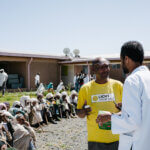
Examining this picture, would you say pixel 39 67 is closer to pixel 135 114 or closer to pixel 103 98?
pixel 103 98

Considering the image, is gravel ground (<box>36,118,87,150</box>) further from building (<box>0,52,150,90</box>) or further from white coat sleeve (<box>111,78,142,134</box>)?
building (<box>0,52,150,90</box>)

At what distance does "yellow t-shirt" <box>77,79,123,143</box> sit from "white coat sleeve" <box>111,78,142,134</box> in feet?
2.95

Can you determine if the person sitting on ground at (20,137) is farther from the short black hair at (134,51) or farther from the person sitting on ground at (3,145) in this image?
the short black hair at (134,51)

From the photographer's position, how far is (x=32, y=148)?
4.14 m

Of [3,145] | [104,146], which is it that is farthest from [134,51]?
[3,145]

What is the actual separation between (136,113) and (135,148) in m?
0.28

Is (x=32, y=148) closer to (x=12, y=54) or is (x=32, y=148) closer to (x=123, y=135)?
(x=123, y=135)

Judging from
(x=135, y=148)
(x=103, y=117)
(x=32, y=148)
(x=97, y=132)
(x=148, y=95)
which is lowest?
(x=32, y=148)

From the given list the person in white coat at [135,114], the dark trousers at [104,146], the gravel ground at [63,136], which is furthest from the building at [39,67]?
the person in white coat at [135,114]

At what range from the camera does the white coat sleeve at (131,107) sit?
1492 mm

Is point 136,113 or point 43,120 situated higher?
point 136,113

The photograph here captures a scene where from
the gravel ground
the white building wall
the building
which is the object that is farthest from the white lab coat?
the white building wall

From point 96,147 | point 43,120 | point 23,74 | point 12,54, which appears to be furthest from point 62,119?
point 23,74

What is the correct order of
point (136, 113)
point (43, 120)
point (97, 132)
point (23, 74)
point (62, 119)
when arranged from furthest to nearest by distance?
point (23, 74), point (62, 119), point (43, 120), point (97, 132), point (136, 113)
